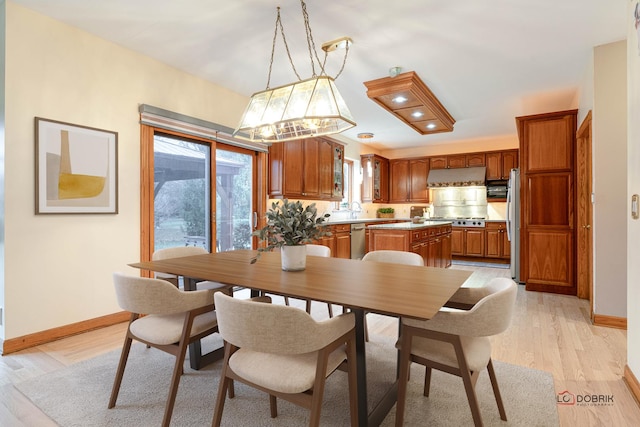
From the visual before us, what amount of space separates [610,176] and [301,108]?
303cm

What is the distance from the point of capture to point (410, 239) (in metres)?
4.27

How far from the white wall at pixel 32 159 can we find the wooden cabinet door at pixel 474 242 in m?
6.11

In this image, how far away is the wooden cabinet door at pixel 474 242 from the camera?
677 cm

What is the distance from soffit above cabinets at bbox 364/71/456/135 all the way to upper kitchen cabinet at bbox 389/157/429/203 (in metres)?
2.73

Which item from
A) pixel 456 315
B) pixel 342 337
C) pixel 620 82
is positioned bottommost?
pixel 342 337

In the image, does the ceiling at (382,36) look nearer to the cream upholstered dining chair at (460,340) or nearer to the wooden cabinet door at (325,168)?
the wooden cabinet door at (325,168)

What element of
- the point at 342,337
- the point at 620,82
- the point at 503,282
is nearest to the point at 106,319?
the point at 342,337

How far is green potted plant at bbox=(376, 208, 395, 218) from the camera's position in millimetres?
7934

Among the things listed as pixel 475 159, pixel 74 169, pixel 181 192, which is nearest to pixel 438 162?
pixel 475 159

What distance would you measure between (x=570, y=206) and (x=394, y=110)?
2589 mm

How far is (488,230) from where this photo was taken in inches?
264

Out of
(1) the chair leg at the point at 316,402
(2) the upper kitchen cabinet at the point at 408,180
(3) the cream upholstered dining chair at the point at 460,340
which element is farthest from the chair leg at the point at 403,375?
(2) the upper kitchen cabinet at the point at 408,180

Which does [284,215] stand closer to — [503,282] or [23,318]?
[503,282]

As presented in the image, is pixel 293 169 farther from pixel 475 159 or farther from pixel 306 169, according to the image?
pixel 475 159
